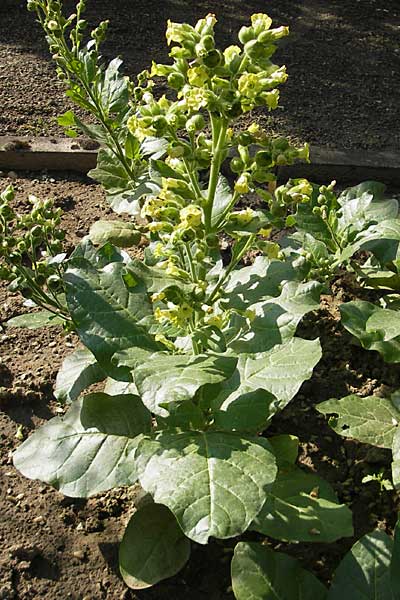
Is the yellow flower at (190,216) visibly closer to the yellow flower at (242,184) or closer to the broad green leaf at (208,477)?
the yellow flower at (242,184)

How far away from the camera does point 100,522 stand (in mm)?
2445

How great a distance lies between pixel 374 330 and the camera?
258 centimetres

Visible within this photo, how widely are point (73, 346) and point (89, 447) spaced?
35.0 inches

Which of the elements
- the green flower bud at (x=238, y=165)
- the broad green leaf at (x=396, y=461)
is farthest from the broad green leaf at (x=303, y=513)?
the green flower bud at (x=238, y=165)

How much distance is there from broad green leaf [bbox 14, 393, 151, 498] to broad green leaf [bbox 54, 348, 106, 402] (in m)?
0.09

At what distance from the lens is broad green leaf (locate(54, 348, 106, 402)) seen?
8.02 feet

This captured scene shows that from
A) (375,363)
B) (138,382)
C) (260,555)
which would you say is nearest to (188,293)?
(138,382)

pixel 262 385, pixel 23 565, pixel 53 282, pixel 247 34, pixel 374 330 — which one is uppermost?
pixel 247 34

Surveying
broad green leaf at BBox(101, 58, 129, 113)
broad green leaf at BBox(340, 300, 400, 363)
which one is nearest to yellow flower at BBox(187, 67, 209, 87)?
broad green leaf at BBox(340, 300, 400, 363)

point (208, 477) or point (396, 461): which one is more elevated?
point (208, 477)

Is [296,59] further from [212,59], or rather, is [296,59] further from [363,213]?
[212,59]

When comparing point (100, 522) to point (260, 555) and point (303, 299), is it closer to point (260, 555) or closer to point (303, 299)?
point (260, 555)

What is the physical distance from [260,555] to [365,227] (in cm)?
147

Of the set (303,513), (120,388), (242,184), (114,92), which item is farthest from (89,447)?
(114,92)
